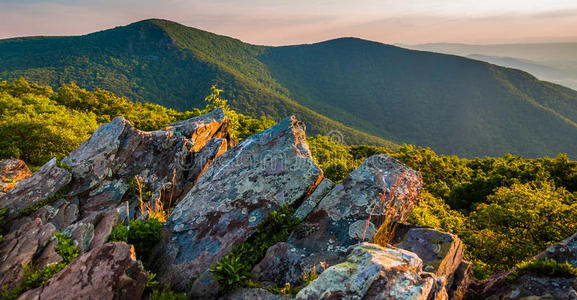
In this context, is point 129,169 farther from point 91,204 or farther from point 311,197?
point 311,197

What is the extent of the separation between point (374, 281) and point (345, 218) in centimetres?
322

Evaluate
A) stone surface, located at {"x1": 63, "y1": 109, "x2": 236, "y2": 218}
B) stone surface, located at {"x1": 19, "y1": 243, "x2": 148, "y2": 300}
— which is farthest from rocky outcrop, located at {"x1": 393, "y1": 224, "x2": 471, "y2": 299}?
stone surface, located at {"x1": 63, "y1": 109, "x2": 236, "y2": 218}

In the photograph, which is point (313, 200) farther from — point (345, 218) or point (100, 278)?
point (100, 278)

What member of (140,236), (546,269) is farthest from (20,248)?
(546,269)

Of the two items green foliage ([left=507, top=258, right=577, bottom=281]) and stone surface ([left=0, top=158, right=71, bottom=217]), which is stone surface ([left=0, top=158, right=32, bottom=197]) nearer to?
stone surface ([left=0, top=158, right=71, bottom=217])

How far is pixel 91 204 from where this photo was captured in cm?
1185

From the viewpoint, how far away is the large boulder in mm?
7461

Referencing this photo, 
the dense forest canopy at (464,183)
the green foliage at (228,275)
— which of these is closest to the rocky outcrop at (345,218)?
the green foliage at (228,275)

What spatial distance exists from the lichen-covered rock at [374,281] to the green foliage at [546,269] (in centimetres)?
226

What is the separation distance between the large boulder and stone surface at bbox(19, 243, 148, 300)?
58.3 inches

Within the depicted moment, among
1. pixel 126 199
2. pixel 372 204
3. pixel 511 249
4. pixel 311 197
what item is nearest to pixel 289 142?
pixel 311 197

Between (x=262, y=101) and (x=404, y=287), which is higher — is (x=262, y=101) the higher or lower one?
the lower one

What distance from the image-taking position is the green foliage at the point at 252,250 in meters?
5.98

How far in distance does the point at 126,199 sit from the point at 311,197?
31.5ft
